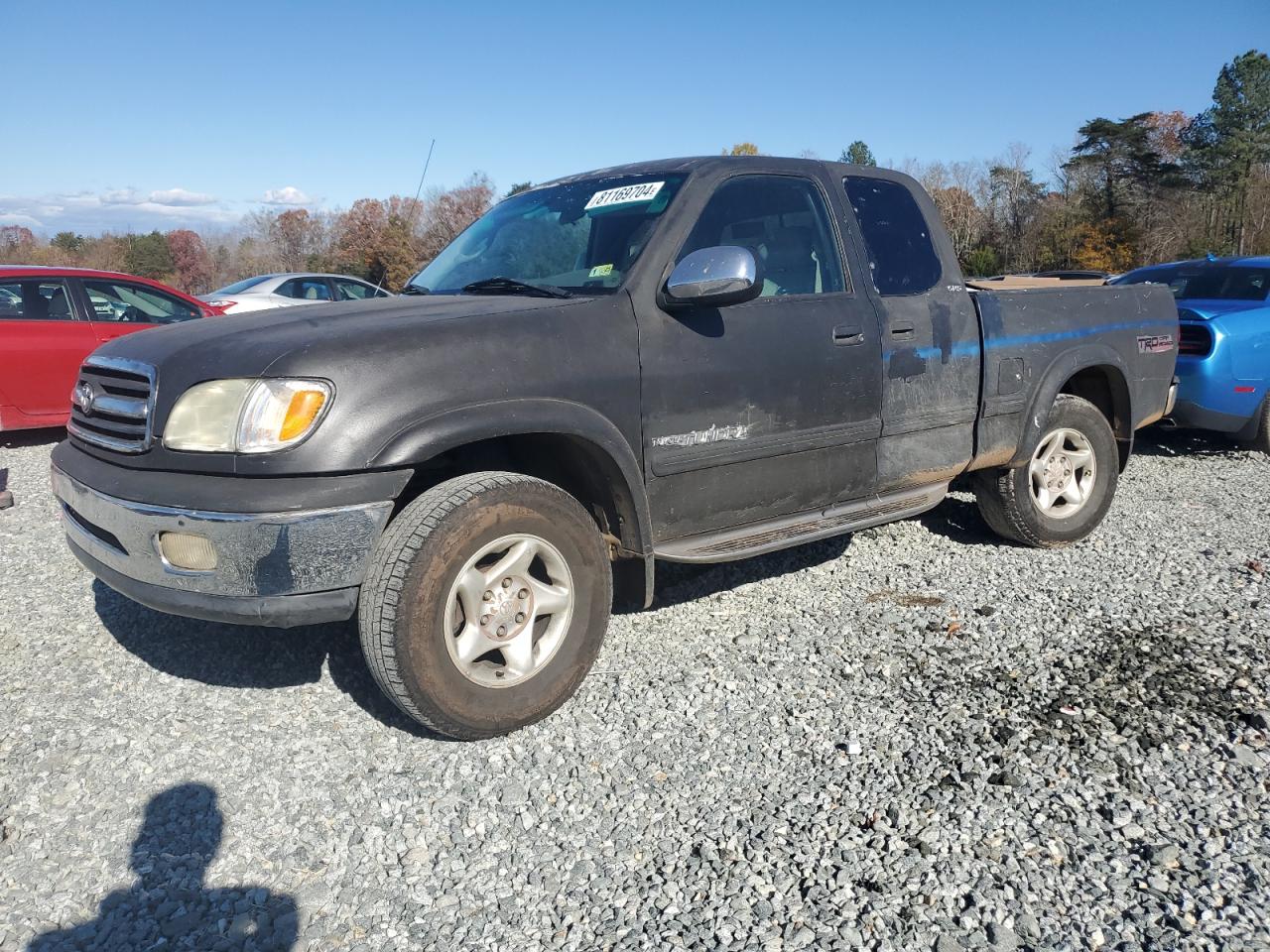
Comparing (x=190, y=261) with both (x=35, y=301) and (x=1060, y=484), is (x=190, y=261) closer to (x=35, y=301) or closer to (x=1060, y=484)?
(x=35, y=301)

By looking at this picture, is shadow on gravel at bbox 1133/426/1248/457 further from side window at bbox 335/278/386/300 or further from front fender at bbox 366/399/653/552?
side window at bbox 335/278/386/300

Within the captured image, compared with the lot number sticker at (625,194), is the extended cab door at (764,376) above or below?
below

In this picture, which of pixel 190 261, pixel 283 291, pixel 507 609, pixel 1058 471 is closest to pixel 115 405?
pixel 507 609

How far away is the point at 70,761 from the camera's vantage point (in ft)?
9.55

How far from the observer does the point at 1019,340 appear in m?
4.54

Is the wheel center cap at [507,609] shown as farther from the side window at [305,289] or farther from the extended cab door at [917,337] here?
the side window at [305,289]

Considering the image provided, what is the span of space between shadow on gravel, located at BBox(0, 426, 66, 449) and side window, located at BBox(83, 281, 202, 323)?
1.25 metres

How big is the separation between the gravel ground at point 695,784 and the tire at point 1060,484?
0.64 meters

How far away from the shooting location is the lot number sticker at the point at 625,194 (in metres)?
3.66

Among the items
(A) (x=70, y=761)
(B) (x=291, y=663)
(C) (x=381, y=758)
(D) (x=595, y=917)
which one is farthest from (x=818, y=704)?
(A) (x=70, y=761)

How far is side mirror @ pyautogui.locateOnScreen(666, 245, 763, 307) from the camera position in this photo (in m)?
3.20

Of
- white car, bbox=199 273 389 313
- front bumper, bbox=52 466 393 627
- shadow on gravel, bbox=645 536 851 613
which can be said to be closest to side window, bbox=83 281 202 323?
white car, bbox=199 273 389 313

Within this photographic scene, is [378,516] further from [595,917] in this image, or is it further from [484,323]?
[595,917]

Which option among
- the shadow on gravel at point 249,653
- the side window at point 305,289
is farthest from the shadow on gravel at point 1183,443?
the side window at point 305,289
